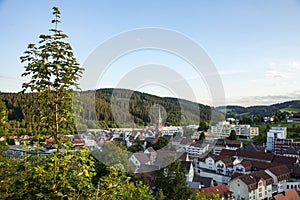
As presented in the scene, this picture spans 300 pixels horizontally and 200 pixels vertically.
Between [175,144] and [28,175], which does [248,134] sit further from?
[28,175]

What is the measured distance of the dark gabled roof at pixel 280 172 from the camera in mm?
→ 15203

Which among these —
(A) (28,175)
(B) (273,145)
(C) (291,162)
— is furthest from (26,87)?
(B) (273,145)

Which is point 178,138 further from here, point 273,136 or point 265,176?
point 273,136

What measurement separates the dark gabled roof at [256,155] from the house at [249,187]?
6.72 m

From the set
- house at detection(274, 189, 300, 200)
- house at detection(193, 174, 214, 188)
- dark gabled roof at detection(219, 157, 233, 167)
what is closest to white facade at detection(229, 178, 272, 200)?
house at detection(193, 174, 214, 188)

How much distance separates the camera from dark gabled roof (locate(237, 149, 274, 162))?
65.7 feet

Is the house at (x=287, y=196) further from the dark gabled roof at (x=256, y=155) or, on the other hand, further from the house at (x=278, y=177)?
the dark gabled roof at (x=256, y=155)

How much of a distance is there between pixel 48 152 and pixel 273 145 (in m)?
27.6

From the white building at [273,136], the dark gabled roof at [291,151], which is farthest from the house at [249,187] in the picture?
the white building at [273,136]

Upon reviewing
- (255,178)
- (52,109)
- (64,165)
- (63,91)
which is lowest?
(255,178)

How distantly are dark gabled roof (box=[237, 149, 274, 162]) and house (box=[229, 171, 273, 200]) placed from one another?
22.1 ft

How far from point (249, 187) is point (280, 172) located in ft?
12.9

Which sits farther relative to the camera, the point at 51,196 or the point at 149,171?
the point at 149,171

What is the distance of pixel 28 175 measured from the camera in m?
1.66
